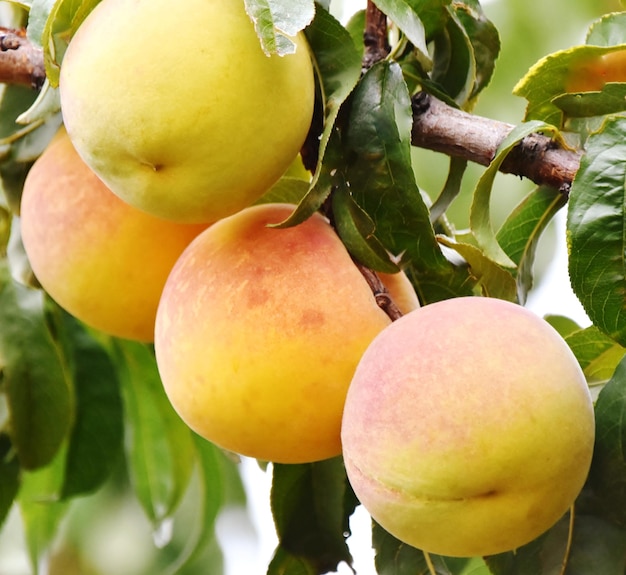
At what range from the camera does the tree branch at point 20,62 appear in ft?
3.53

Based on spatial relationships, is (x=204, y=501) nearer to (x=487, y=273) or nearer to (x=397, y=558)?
(x=397, y=558)

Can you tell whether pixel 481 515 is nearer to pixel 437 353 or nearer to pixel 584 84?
pixel 437 353

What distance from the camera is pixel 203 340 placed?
0.86 meters

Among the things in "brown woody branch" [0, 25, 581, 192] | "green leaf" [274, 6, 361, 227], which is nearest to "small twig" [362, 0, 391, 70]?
"brown woody branch" [0, 25, 581, 192]

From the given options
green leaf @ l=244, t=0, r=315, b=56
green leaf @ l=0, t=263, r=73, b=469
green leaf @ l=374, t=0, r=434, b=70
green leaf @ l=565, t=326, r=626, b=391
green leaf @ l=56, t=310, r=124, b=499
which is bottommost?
green leaf @ l=56, t=310, r=124, b=499

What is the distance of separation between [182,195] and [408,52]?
335 millimetres

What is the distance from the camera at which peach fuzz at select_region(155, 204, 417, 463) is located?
2.74 ft

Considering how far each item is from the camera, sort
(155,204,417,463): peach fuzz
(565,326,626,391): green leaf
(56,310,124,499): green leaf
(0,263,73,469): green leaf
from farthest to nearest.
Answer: (56,310,124,499): green leaf
(0,263,73,469): green leaf
(565,326,626,391): green leaf
(155,204,417,463): peach fuzz

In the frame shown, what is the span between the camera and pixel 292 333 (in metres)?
0.84

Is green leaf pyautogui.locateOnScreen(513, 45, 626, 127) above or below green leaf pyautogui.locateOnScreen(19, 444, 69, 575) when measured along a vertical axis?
above

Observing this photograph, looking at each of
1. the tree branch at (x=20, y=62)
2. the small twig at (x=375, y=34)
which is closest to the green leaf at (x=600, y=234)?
the small twig at (x=375, y=34)

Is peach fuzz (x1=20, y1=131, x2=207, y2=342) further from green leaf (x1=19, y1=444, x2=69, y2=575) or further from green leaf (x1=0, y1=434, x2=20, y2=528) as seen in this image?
green leaf (x1=19, y1=444, x2=69, y2=575)

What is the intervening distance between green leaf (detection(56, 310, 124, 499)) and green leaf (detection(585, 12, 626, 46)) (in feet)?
2.41

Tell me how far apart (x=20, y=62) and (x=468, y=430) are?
65 centimetres
